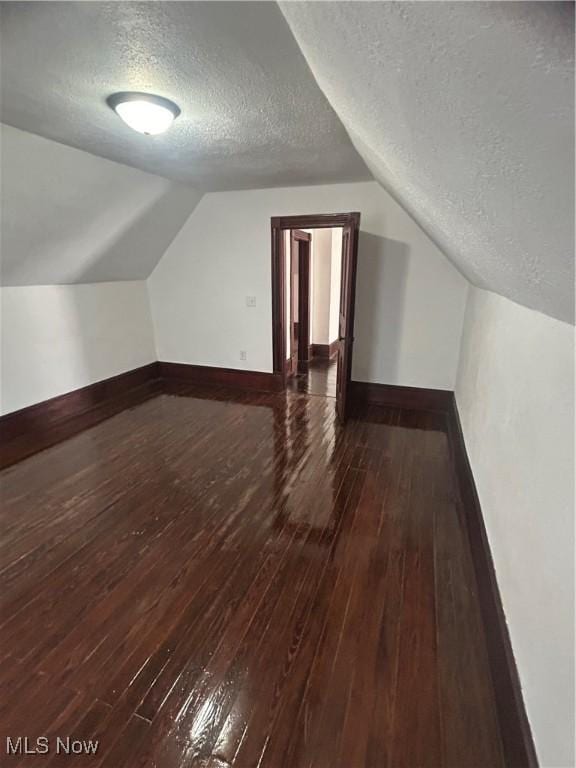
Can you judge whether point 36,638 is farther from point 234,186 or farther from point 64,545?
point 234,186

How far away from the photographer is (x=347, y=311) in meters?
3.43

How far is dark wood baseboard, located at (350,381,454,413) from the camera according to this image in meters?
3.96

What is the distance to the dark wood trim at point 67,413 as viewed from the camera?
328 cm

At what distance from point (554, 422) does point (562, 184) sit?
0.83 metres

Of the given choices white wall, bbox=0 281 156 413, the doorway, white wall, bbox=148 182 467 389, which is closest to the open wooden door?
the doorway

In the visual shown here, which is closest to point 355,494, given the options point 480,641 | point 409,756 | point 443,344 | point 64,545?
point 480,641

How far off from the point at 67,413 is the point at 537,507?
402 centimetres

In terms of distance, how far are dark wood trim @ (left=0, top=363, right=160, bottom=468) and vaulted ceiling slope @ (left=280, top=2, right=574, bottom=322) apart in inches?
134

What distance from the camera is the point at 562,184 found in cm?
57

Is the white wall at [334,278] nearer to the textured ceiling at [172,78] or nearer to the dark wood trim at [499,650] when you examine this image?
the textured ceiling at [172,78]

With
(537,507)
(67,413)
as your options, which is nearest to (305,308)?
(67,413)

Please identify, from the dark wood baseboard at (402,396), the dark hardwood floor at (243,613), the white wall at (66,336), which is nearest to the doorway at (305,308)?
the dark wood baseboard at (402,396)

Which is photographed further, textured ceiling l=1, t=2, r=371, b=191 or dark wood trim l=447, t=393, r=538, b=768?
textured ceiling l=1, t=2, r=371, b=191

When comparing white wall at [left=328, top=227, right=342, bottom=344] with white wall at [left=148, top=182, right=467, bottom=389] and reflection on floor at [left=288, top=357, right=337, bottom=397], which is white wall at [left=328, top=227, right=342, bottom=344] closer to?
reflection on floor at [left=288, top=357, right=337, bottom=397]
